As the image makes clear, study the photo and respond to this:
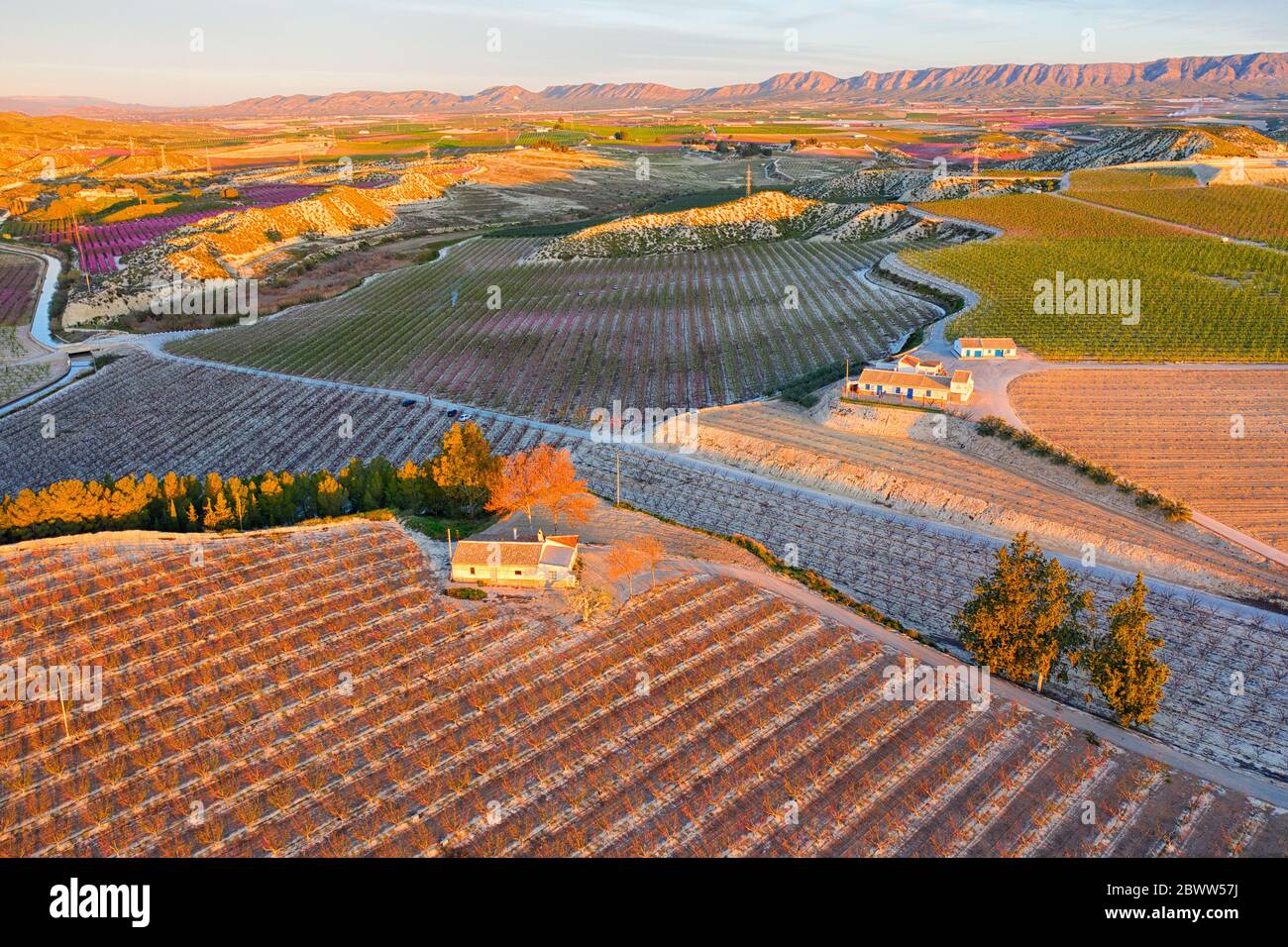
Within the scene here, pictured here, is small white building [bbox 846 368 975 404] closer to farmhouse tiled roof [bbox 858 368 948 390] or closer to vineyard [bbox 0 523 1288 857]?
farmhouse tiled roof [bbox 858 368 948 390]

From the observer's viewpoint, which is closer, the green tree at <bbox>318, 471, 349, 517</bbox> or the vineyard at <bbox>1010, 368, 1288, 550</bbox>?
the vineyard at <bbox>1010, 368, 1288, 550</bbox>

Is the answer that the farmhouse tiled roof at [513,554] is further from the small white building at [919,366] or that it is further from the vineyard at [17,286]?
the vineyard at [17,286]

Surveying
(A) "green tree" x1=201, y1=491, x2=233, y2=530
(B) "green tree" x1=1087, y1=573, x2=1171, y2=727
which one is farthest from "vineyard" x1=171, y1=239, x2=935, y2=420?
(B) "green tree" x1=1087, y1=573, x2=1171, y2=727

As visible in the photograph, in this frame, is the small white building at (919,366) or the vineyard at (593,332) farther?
the vineyard at (593,332)

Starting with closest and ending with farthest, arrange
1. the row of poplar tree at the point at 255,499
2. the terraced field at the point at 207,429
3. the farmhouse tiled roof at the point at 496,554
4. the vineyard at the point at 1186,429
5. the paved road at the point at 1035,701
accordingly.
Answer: the paved road at the point at 1035,701
the farmhouse tiled roof at the point at 496,554
the row of poplar tree at the point at 255,499
the vineyard at the point at 1186,429
the terraced field at the point at 207,429

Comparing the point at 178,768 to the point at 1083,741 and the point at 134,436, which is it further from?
the point at 134,436

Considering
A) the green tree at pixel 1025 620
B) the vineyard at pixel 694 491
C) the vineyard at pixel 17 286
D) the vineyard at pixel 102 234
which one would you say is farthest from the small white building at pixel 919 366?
the vineyard at pixel 102 234

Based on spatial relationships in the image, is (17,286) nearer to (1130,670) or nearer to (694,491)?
(694,491)
